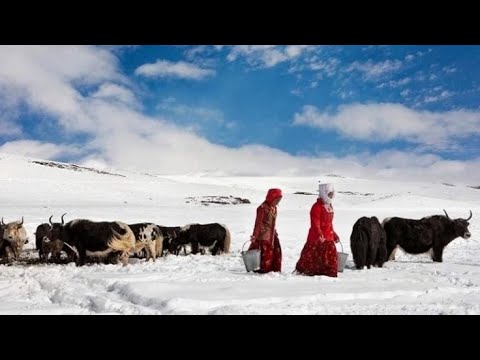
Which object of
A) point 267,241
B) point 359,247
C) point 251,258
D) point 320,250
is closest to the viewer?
point 320,250

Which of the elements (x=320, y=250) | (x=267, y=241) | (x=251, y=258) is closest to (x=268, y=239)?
(x=267, y=241)

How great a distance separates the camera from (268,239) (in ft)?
30.6

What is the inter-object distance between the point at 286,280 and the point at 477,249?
35.7 feet

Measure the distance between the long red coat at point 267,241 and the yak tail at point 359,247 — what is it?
1809 mm

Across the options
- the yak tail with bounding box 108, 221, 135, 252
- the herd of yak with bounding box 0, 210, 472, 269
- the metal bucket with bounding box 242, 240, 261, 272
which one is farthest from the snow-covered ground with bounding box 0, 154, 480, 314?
the yak tail with bounding box 108, 221, 135, 252

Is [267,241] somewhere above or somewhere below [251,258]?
above

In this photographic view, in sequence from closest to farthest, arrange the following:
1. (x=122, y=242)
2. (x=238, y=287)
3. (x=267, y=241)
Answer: (x=238, y=287) → (x=267, y=241) → (x=122, y=242)

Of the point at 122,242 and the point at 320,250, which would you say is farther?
the point at 122,242

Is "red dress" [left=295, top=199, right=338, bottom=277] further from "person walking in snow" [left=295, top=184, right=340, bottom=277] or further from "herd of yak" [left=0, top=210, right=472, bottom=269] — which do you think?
"herd of yak" [left=0, top=210, right=472, bottom=269]

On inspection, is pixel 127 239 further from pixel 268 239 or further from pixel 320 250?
pixel 320 250

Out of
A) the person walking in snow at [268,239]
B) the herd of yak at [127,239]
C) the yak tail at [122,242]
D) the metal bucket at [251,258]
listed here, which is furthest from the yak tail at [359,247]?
the yak tail at [122,242]

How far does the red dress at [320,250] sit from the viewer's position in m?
8.73

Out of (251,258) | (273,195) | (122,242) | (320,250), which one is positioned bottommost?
(251,258)

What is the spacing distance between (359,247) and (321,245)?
1.81 m
